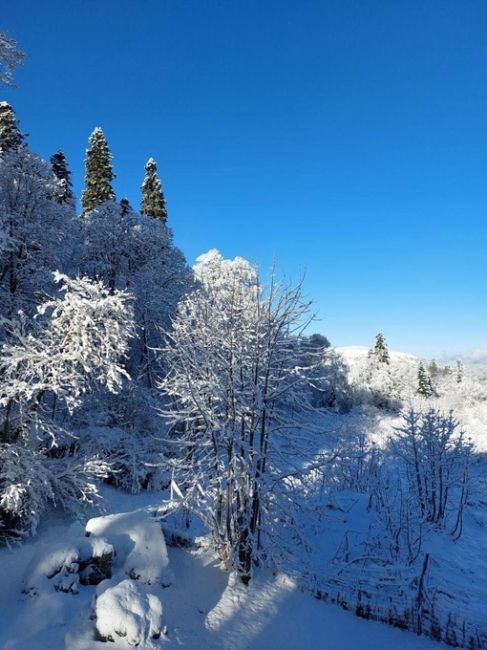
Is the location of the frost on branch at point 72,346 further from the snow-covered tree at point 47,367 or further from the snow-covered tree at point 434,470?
the snow-covered tree at point 434,470

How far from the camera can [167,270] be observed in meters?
20.8

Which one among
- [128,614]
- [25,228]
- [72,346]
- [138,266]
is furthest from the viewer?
[138,266]

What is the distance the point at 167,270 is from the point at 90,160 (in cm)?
1407

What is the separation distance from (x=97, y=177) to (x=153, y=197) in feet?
14.8

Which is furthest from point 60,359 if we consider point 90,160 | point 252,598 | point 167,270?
point 90,160

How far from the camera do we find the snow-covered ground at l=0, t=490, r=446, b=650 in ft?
18.4

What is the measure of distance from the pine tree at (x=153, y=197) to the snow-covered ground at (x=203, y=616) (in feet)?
88.4

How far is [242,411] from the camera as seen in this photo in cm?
775

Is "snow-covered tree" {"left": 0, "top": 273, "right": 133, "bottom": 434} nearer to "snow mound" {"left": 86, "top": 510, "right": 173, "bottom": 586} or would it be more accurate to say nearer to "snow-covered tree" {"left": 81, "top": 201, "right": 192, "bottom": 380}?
"snow mound" {"left": 86, "top": 510, "right": 173, "bottom": 586}

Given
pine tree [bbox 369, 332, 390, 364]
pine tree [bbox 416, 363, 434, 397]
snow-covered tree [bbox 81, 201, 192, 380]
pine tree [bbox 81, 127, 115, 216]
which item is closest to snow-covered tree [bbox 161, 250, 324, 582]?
snow-covered tree [bbox 81, 201, 192, 380]

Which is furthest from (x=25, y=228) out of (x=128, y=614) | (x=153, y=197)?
(x=153, y=197)

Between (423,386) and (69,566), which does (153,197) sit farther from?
(423,386)

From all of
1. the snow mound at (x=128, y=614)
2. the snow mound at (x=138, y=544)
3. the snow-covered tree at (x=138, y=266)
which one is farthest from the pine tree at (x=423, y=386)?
the snow mound at (x=128, y=614)

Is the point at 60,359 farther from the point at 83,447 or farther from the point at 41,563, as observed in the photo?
the point at 83,447
